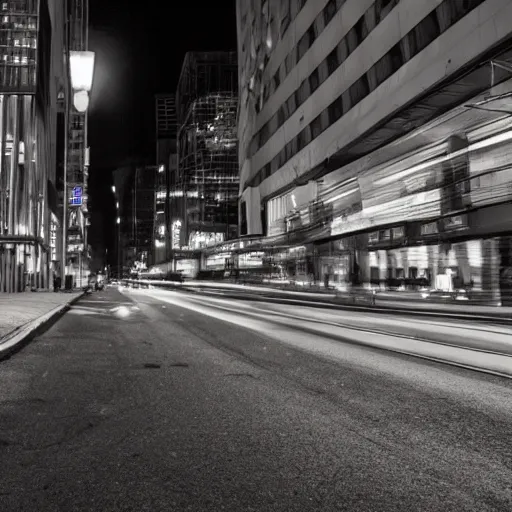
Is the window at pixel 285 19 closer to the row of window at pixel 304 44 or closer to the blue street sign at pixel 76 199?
the row of window at pixel 304 44

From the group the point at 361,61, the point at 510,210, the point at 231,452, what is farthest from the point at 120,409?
the point at 361,61

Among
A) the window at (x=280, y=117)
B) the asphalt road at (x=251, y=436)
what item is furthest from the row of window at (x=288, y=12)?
the asphalt road at (x=251, y=436)

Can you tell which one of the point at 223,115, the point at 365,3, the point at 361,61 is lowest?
the point at 361,61

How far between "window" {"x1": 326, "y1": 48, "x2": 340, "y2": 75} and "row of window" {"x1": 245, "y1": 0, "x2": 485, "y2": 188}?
6.71 ft

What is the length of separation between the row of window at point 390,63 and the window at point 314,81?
2.12 m

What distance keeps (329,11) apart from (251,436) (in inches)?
1216

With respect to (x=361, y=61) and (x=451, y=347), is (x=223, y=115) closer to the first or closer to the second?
(x=361, y=61)

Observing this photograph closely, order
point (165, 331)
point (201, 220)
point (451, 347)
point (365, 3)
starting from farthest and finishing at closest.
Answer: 1. point (201, 220)
2. point (365, 3)
3. point (165, 331)
4. point (451, 347)

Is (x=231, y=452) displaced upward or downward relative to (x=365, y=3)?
downward

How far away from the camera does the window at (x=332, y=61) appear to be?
95.4 ft

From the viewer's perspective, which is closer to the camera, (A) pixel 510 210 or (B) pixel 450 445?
(B) pixel 450 445

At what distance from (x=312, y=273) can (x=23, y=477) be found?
79.0 feet

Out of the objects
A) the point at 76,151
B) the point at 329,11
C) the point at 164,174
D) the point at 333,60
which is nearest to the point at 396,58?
the point at 333,60

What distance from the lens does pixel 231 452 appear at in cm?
349
